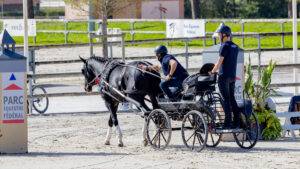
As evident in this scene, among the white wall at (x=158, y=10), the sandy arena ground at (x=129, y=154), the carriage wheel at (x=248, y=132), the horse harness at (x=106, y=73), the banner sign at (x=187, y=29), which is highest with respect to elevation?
the white wall at (x=158, y=10)

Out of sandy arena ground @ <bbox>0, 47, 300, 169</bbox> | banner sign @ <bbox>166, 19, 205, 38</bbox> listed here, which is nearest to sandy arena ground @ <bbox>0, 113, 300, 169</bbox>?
sandy arena ground @ <bbox>0, 47, 300, 169</bbox>

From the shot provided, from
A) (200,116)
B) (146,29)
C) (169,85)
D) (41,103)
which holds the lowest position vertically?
(41,103)

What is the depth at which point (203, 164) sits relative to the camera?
15.6 meters

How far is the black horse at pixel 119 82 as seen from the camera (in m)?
18.1

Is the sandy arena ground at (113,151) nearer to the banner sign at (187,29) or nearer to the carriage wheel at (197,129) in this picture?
the carriage wheel at (197,129)

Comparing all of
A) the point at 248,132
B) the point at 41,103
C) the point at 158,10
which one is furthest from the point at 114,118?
the point at 158,10

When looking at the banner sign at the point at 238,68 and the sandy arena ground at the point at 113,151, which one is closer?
the sandy arena ground at the point at 113,151

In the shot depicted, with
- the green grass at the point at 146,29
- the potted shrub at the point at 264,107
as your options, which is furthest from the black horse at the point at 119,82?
the green grass at the point at 146,29

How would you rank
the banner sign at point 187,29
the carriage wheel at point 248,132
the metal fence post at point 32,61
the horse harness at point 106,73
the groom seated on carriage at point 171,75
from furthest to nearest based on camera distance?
the banner sign at point 187,29, the metal fence post at point 32,61, the horse harness at point 106,73, the groom seated on carriage at point 171,75, the carriage wheel at point 248,132

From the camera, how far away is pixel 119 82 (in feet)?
61.1

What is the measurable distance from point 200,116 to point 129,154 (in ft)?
4.23

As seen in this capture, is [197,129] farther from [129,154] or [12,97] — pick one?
[12,97]

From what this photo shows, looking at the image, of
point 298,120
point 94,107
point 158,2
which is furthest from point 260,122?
point 158,2

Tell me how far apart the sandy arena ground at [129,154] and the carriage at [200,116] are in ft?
0.66
